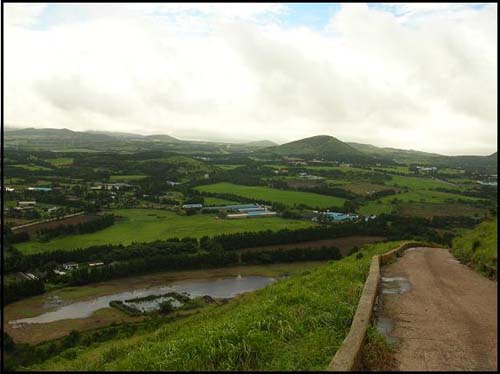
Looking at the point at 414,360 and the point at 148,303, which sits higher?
the point at 414,360

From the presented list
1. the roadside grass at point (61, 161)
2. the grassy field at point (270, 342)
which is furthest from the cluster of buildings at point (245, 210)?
the roadside grass at point (61, 161)

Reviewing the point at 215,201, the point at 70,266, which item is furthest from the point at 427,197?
the point at 70,266

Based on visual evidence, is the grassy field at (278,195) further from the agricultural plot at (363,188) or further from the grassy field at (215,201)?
the agricultural plot at (363,188)

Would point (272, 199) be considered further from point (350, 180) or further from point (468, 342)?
point (468, 342)

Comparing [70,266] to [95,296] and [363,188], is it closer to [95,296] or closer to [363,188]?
[95,296]

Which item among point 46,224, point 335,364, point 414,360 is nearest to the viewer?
point 335,364

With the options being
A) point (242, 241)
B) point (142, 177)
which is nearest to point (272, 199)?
point (242, 241)

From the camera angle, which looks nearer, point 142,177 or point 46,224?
point 46,224

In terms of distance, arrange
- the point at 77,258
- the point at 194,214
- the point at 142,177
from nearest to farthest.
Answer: the point at 77,258, the point at 194,214, the point at 142,177
